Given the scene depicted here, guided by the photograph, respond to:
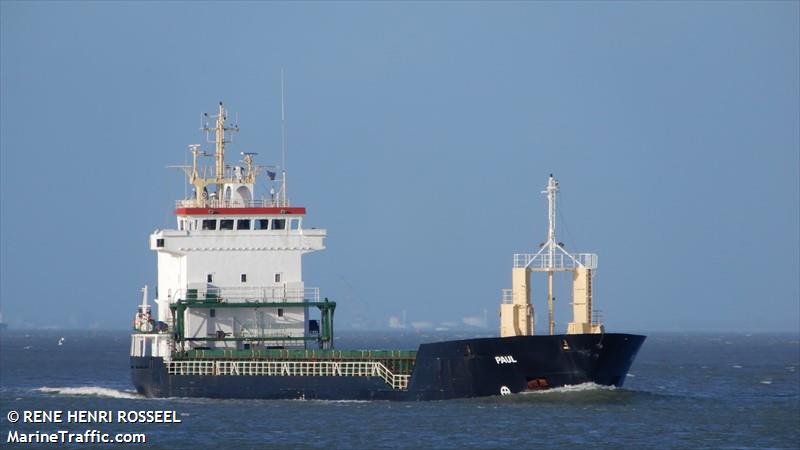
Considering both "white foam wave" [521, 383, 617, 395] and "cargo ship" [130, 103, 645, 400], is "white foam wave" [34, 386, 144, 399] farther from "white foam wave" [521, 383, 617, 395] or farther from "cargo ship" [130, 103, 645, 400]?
"white foam wave" [521, 383, 617, 395]

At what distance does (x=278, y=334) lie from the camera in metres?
60.0

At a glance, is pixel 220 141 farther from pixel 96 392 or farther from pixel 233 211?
pixel 96 392

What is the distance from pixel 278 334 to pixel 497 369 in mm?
11237

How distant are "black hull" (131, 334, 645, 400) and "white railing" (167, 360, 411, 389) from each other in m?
0.20

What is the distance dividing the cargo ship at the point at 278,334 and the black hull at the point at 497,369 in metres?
0.03

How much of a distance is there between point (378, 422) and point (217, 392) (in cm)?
1031

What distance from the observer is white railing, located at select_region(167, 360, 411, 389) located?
179 ft

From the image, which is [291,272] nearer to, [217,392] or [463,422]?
[217,392]

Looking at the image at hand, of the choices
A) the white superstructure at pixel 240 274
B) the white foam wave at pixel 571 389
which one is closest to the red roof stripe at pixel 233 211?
the white superstructure at pixel 240 274

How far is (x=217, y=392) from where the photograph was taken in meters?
57.2

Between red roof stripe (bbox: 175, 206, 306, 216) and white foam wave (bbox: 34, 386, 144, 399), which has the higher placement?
red roof stripe (bbox: 175, 206, 306, 216)

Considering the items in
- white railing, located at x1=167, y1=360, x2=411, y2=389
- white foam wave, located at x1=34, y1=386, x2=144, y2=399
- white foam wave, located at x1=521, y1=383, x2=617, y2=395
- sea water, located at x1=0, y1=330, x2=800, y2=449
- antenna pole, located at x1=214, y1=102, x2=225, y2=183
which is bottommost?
sea water, located at x1=0, y1=330, x2=800, y2=449

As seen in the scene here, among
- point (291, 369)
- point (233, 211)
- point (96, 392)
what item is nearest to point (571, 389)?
point (291, 369)

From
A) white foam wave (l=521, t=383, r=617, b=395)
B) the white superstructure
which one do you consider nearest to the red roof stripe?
the white superstructure
